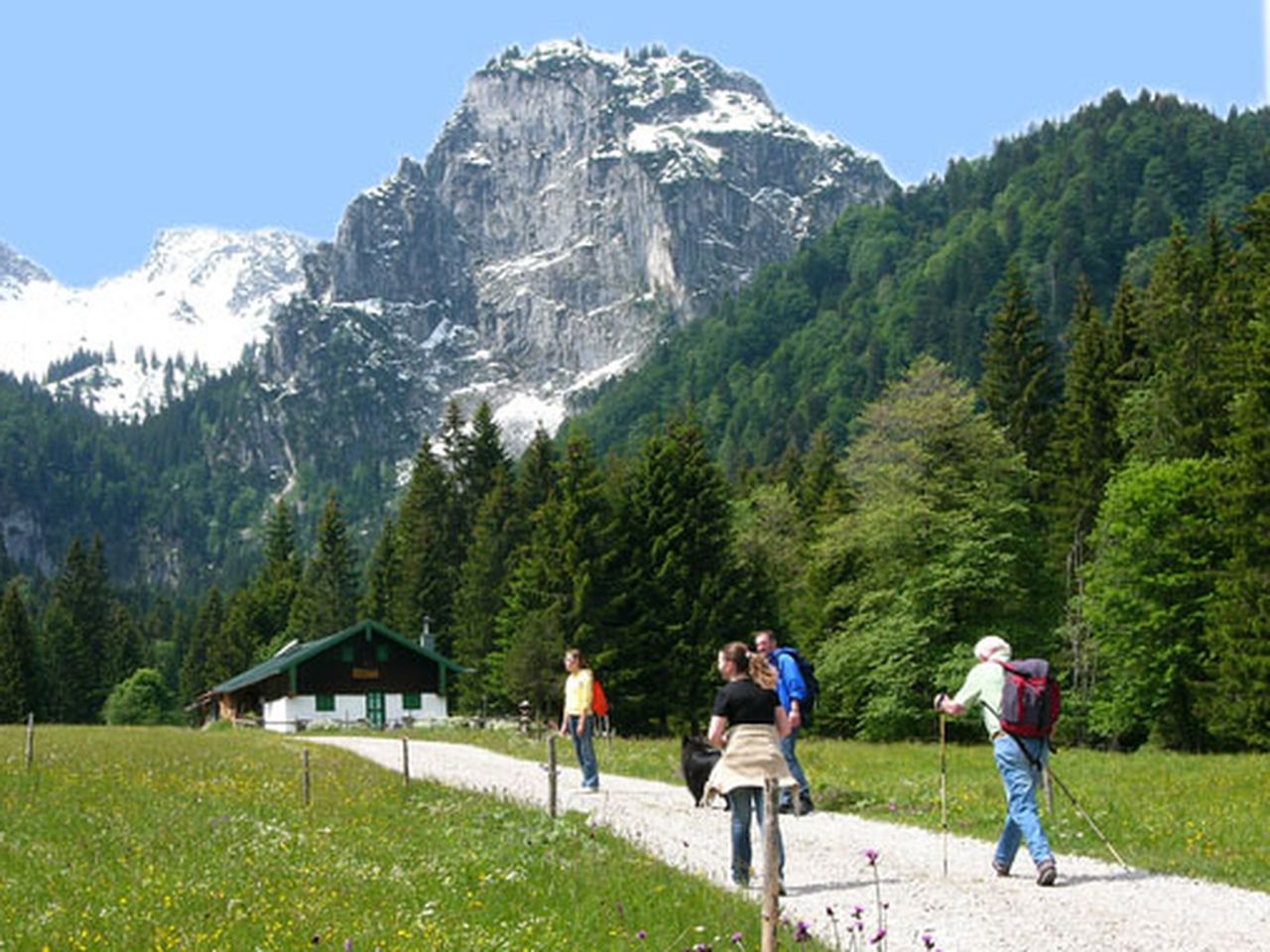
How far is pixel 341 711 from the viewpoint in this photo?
232 ft

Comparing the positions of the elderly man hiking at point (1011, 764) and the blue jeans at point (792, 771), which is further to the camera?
the blue jeans at point (792, 771)

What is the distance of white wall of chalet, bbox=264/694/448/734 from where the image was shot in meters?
69.4

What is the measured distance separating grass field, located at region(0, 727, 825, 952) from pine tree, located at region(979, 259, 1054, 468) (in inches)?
1924

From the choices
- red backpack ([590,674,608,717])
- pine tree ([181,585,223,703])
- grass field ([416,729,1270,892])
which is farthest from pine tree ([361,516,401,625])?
red backpack ([590,674,608,717])

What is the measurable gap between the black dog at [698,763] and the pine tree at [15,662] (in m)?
86.5

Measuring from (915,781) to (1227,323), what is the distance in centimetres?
2915

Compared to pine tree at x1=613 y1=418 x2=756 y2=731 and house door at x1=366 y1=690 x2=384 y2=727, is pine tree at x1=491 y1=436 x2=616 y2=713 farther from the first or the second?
house door at x1=366 y1=690 x2=384 y2=727

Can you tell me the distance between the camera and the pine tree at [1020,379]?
63375mm

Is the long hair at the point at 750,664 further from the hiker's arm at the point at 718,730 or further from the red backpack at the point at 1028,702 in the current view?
the red backpack at the point at 1028,702

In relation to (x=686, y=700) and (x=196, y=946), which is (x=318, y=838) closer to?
(x=196, y=946)

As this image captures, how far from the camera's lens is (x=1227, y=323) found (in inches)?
1715

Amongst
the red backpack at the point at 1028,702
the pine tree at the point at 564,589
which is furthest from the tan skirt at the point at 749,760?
the pine tree at the point at 564,589

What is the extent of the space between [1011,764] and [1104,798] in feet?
22.8

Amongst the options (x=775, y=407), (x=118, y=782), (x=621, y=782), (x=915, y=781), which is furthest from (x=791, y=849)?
(x=775, y=407)
